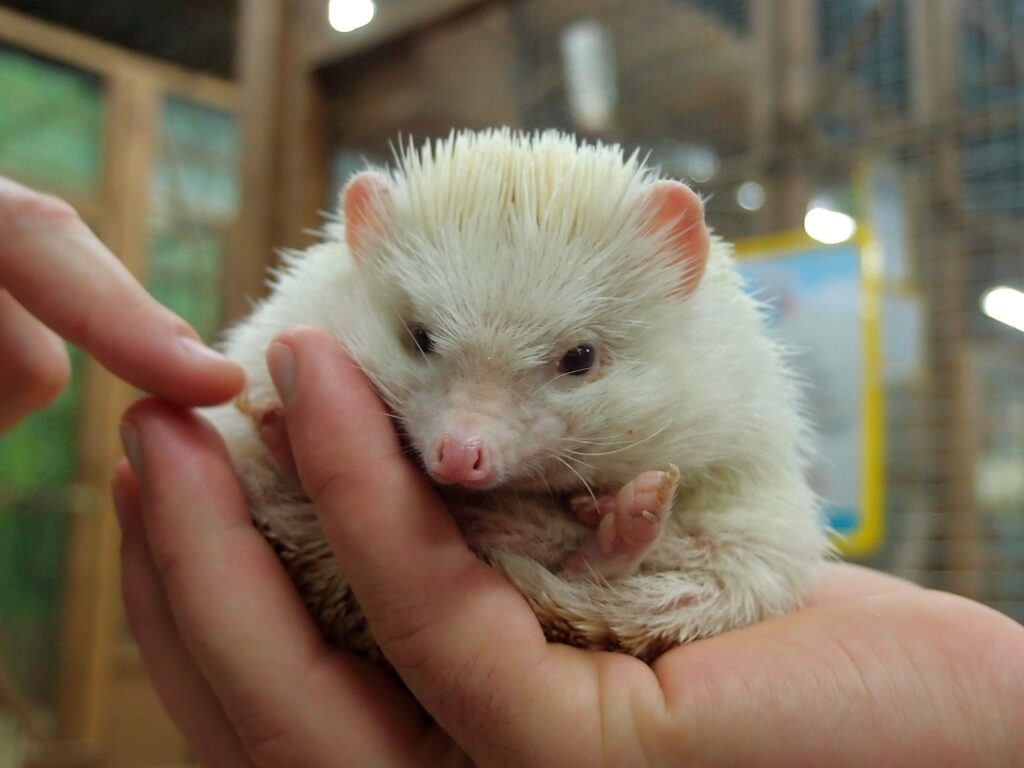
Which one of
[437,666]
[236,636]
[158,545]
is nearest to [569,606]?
[437,666]

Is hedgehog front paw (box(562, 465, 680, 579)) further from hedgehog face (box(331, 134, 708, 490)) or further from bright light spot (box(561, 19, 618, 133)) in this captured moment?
bright light spot (box(561, 19, 618, 133))

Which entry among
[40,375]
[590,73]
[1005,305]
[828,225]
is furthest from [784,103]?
[40,375]

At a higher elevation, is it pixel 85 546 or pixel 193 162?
pixel 193 162

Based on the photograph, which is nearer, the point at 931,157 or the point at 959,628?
the point at 959,628

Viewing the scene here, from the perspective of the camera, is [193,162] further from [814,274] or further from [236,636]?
[236,636]

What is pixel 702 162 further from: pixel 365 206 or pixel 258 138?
pixel 365 206

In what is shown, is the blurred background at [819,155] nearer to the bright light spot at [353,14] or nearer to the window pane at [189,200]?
the bright light spot at [353,14]
